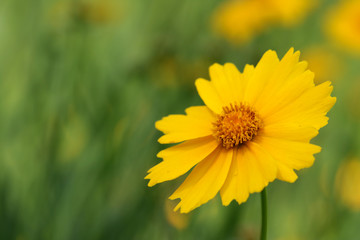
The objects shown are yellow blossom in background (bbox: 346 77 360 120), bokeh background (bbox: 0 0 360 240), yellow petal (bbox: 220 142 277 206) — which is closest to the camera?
yellow petal (bbox: 220 142 277 206)

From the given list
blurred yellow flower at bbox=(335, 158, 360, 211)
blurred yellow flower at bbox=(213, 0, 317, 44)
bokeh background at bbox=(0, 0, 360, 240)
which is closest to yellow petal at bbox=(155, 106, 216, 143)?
bokeh background at bbox=(0, 0, 360, 240)

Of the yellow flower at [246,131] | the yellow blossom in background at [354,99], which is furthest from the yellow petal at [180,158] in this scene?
the yellow blossom in background at [354,99]

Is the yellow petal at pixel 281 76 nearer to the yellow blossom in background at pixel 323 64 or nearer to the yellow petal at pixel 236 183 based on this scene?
the yellow petal at pixel 236 183

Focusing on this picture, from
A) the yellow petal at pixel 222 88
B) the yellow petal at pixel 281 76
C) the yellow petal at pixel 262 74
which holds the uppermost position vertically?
the yellow petal at pixel 222 88

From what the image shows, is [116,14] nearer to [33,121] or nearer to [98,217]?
[33,121]

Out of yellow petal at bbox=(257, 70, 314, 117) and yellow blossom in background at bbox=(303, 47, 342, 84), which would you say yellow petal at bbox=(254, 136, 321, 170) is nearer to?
yellow petal at bbox=(257, 70, 314, 117)
